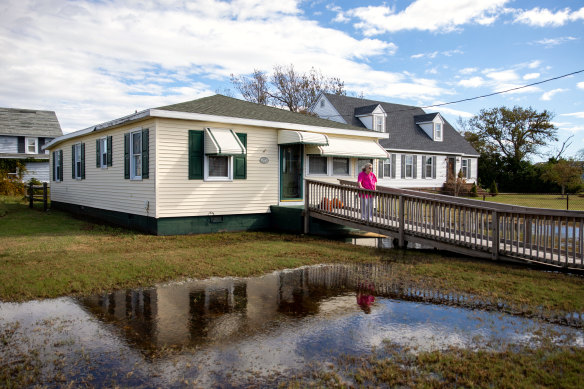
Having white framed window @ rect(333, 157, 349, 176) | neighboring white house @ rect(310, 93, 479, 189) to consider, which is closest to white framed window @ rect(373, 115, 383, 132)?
neighboring white house @ rect(310, 93, 479, 189)

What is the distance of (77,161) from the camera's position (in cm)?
1697

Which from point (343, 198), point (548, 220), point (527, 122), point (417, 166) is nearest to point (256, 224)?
point (343, 198)

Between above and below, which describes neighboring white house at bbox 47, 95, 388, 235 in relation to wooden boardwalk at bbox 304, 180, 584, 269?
above

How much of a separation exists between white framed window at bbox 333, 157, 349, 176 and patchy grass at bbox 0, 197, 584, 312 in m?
3.69

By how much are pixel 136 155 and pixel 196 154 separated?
1948 mm

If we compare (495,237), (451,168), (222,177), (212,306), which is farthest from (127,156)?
(451,168)

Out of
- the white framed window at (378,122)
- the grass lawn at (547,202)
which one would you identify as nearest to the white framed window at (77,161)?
the white framed window at (378,122)

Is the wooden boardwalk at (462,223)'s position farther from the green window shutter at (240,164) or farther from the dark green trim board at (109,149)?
the dark green trim board at (109,149)

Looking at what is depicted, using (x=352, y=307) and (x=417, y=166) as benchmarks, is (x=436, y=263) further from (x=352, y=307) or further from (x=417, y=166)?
(x=417, y=166)

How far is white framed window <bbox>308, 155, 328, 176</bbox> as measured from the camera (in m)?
14.1

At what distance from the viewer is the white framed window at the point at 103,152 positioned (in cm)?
1441

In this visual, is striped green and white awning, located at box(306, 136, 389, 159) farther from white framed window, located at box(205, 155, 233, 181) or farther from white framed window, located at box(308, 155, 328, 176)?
white framed window, located at box(205, 155, 233, 181)

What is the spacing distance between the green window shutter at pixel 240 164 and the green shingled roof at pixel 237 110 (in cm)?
63

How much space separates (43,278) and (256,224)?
22.5ft
